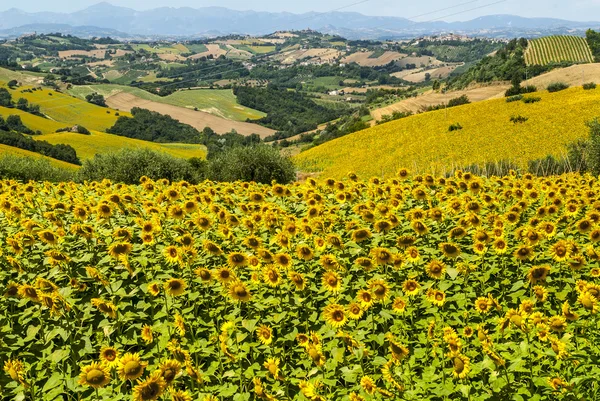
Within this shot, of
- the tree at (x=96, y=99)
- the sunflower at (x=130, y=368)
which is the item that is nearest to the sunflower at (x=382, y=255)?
the sunflower at (x=130, y=368)

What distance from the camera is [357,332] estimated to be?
519cm

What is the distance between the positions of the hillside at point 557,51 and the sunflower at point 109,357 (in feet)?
463

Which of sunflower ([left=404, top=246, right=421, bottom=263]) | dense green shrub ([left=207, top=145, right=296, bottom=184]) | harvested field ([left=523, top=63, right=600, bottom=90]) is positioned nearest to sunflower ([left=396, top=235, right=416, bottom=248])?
sunflower ([left=404, top=246, right=421, bottom=263])

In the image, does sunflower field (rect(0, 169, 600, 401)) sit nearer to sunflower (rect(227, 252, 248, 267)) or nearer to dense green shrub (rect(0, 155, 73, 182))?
sunflower (rect(227, 252, 248, 267))

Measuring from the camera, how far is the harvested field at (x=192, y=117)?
165 m

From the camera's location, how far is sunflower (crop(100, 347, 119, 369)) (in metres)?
4.12

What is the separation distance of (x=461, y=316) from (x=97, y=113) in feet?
549

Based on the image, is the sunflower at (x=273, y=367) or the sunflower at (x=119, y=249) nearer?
the sunflower at (x=273, y=367)

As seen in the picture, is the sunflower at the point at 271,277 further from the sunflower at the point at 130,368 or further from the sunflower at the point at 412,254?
the sunflower at the point at 130,368

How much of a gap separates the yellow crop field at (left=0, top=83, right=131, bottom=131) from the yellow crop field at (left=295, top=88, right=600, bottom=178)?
103976 millimetres

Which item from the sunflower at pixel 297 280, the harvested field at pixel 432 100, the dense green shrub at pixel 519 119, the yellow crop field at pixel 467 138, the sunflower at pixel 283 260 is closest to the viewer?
the sunflower at pixel 297 280

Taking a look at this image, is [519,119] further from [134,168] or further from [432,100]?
[432,100]

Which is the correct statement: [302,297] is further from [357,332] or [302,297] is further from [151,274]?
[151,274]

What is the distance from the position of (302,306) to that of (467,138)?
50.5m
